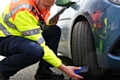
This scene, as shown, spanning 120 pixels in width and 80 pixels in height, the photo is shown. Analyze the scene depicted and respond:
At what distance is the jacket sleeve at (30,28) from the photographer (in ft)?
7.39

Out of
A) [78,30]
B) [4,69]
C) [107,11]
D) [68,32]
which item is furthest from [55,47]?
[107,11]

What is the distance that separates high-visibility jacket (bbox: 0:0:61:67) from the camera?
2.27 meters

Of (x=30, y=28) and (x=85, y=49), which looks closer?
(x=30, y=28)

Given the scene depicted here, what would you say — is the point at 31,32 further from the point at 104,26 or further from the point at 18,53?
the point at 104,26

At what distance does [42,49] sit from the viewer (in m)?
2.34

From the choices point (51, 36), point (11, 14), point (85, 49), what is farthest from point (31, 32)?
point (51, 36)

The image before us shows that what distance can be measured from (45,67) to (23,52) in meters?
0.76

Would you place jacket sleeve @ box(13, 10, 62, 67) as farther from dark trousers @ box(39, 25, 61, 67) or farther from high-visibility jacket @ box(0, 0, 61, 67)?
dark trousers @ box(39, 25, 61, 67)

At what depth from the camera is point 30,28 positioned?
2279mm

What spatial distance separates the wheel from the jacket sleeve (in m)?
0.32

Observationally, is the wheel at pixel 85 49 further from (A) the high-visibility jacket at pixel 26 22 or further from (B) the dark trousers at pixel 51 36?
(B) the dark trousers at pixel 51 36

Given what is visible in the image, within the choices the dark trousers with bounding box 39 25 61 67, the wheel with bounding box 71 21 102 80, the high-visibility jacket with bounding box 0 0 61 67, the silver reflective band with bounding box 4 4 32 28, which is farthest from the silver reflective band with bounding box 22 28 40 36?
the dark trousers with bounding box 39 25 61 67

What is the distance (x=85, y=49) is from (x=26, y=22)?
0.55 m

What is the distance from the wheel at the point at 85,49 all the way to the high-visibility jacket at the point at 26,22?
32 centimetres
